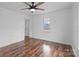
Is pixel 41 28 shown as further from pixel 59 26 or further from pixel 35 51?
pixel 35 51

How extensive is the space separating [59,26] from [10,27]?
328 cm

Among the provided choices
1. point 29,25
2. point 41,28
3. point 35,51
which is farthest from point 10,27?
point 29,25

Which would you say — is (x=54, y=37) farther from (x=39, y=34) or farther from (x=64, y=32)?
(x=39, y=34)

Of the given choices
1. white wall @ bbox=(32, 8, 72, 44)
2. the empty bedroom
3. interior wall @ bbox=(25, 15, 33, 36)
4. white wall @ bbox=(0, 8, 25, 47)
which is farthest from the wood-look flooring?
interior wall @ bbox=(25, 15, 33, 36)

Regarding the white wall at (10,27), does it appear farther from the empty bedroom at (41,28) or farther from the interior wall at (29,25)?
the interior wall at (29,25)

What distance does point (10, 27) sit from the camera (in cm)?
580

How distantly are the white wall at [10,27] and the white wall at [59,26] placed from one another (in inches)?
77.5

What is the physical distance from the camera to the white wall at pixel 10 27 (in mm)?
5141

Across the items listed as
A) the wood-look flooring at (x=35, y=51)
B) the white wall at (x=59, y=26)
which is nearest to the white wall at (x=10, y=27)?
the wood-look flooring at (x=35, y=51)

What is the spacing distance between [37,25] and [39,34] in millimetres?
810

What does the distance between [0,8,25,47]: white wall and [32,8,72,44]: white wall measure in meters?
1.97

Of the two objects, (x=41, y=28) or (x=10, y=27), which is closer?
(x=10, y=27)

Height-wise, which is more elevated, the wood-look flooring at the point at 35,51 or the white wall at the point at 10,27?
the white wall at the point at 10,27

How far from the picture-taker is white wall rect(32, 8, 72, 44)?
6.21 metres
